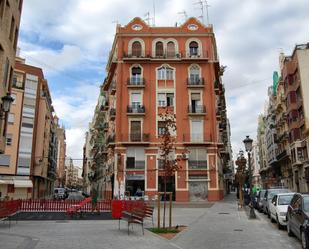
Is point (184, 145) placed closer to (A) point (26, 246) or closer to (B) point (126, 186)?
(B) point (126, 186)

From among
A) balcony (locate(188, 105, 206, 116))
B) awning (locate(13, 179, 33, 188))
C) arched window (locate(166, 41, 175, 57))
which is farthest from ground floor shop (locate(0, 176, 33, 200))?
arched window (locate(166, 41, 175, 57))

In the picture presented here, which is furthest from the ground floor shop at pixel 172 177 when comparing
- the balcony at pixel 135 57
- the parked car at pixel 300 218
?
the parked car at pixel 300 218

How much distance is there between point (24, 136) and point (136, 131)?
56.2 feet

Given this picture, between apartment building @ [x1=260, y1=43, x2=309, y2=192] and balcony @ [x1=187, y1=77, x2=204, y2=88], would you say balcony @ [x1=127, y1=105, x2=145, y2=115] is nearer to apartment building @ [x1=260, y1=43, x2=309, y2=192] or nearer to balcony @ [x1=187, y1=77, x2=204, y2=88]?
balcony @ [x1=187, y1=77, x2=204, y2=88]

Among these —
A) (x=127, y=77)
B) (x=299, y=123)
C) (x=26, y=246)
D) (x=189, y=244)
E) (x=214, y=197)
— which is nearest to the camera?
(x=26, y=246)

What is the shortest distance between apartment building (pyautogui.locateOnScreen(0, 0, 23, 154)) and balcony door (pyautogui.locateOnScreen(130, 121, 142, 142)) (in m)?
22.7

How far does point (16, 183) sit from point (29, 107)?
10826 mm

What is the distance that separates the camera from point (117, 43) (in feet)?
155

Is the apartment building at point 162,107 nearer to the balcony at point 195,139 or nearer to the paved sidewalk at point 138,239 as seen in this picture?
the balcony at point 195,139

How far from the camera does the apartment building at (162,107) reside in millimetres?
41656

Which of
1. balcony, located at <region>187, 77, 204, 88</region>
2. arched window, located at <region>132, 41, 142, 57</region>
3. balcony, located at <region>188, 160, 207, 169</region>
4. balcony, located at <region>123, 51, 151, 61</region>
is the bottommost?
balcony, located at <region>188, 160, 207, 169</region>

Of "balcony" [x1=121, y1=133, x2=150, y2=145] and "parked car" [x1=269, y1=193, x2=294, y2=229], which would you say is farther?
"balcony" [x1=121, y1=133, x2=150, y2=145]

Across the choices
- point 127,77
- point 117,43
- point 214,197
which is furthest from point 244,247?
point 117,43

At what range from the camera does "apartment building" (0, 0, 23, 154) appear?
59.7ft
